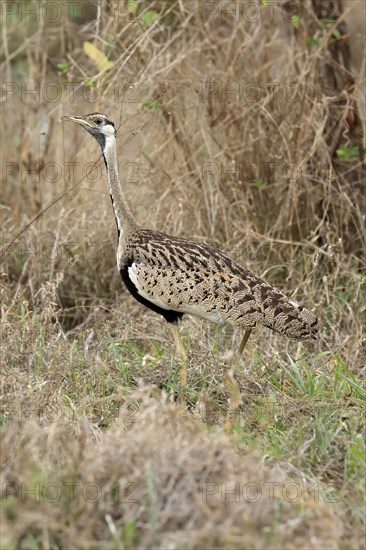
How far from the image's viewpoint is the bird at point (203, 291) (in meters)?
4.54

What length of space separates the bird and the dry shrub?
1133mm

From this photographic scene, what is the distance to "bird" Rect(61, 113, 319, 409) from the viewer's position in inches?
179

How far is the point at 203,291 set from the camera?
4.57 metres

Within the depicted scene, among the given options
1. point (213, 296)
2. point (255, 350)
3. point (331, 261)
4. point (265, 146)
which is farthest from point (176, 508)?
point (265, 146)

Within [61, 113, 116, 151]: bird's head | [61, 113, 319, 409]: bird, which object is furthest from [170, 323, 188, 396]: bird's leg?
[61, 113, 116, 151]: bird's head

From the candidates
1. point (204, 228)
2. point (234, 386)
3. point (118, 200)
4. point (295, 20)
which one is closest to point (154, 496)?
point (234, 386)

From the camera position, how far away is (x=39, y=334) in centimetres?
494

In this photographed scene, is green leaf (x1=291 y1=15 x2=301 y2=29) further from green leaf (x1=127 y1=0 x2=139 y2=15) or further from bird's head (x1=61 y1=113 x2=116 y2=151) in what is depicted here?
bird's head (x1=61 y1=113 x2=116 y2=151)

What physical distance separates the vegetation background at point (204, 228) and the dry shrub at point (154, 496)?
29mm

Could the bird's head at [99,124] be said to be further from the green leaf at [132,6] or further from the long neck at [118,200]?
the green leaf at [132,6]

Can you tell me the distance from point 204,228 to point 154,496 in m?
3.11

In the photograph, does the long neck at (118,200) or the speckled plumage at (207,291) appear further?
the long neck at (118,200)

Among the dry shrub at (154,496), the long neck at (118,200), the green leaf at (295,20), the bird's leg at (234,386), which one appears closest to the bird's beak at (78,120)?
the long neck at (118,200)

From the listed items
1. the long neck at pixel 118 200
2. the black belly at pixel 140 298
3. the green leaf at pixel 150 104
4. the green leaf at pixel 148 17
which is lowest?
the black belly at pixel 140 298
